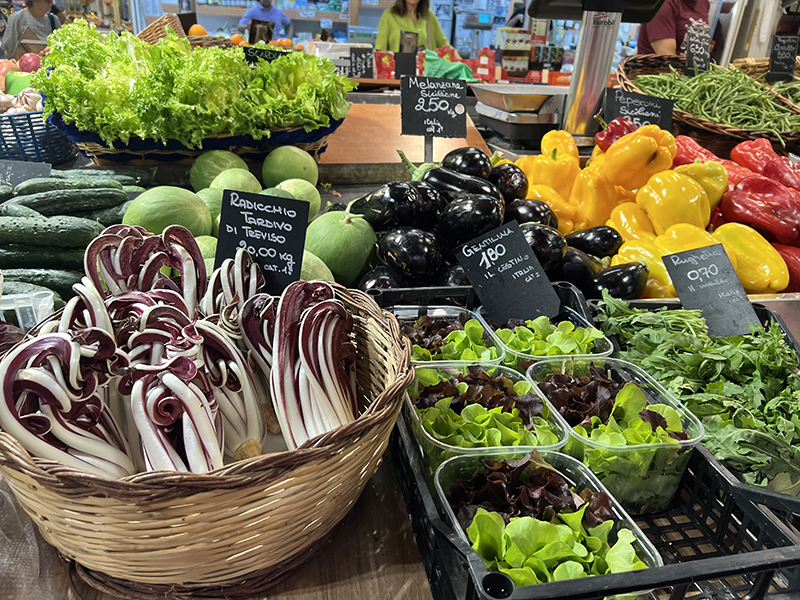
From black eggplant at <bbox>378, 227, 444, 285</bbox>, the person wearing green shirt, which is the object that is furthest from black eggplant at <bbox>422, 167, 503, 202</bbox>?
the person wearing green shirt

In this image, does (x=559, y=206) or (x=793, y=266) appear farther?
(x=559, y=206)

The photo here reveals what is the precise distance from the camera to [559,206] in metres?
1.96

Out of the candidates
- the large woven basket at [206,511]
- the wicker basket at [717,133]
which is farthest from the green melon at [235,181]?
the wicker basket at [717,133]

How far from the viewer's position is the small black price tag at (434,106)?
2.14 meters

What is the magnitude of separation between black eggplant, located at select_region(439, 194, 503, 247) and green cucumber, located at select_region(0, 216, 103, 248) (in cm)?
98

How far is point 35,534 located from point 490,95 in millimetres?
2568

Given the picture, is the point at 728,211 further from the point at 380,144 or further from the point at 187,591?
the point at 187,591

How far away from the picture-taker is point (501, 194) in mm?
1779

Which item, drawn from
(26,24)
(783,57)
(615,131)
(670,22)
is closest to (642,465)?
(615,131)

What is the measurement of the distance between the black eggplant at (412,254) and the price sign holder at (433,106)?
82 centimetres

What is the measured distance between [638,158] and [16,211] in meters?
1.93

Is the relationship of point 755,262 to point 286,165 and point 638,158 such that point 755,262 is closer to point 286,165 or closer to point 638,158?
point 638,158

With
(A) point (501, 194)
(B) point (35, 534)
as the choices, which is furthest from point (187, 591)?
(A) point (501, 194)

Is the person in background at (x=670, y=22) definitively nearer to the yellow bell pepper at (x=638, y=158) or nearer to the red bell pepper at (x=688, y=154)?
the red bell pepper at (x=688, y=154)
